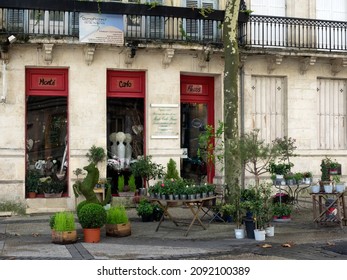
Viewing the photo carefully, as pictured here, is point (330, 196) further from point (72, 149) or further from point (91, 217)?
point (72, 149)

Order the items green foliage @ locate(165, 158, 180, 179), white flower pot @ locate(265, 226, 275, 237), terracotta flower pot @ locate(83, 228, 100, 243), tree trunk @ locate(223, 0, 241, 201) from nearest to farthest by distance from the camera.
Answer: terracotta flower pot @ locate(83, 228, 100, 243)
white flower pot @ locate(265, 226, 275, 237)
tree trunk @ locate(223, 0, 241, 201)
green foliage @ locate(165, 158, 180, 179)

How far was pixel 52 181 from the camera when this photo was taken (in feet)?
50.4

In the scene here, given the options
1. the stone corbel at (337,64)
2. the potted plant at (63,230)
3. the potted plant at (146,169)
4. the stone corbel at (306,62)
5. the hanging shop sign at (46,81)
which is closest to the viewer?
the potted plant at (63,230)

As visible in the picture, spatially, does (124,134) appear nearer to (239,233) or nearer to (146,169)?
(146,169)

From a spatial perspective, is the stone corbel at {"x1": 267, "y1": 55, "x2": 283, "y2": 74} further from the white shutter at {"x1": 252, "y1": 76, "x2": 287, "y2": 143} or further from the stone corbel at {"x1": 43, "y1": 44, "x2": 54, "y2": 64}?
the stone corbel at {"x1": 43, "y1": 44, "x2": 54, "y2": 64}

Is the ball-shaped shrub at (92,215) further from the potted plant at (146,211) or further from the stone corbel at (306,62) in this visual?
the stone corbel at (306,62)

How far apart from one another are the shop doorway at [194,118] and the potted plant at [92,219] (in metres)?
6.60

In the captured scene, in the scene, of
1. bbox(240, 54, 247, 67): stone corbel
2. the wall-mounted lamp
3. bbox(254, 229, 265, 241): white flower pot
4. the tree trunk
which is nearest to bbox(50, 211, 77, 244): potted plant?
bbox(254, 229, 265, 241): white flower pot

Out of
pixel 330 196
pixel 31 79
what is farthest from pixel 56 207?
pixel 330 196

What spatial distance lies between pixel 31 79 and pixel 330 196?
8.37 m

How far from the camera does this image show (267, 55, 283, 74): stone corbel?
16.8 meters

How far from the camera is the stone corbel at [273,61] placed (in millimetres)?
16750

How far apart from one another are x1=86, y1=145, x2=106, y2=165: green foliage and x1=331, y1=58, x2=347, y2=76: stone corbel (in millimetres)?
7734

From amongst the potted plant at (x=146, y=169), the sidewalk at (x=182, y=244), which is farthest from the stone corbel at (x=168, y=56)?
the sidewalk at (x=182, y=244)
